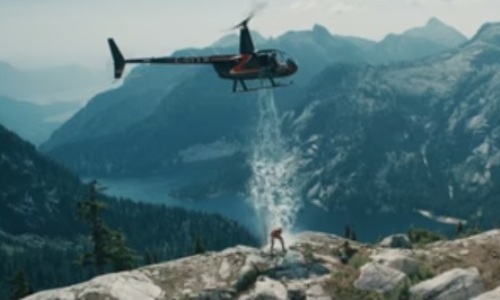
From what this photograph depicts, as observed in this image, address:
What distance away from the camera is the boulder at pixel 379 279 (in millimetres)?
66938

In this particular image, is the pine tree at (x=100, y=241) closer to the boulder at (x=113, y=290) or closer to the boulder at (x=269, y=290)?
the boulder at (x=113, y=290)

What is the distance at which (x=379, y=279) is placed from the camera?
67.6 metres

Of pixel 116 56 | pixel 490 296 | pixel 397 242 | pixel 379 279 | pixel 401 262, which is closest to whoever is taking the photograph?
pixel 490 296

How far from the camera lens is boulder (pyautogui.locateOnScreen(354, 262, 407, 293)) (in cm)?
6694

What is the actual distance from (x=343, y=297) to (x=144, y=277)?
59.0 ft

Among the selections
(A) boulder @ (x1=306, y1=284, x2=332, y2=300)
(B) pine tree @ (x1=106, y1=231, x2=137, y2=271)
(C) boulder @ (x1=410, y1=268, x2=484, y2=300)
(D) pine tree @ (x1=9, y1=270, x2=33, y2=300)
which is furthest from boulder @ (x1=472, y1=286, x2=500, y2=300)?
(D) pine tree @ (x1=9, y1=270, x2=33, y2=300)

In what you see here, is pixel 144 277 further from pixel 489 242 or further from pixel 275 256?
pixel 489 242

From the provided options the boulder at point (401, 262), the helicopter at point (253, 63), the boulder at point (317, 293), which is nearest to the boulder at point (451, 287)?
the boulder at point (401, 262)

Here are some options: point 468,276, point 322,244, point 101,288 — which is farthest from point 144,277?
point 468,276

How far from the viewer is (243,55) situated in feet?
284

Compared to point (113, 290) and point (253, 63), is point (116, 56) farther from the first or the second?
point (113, 290)

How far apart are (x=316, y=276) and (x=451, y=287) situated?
11.8 metres

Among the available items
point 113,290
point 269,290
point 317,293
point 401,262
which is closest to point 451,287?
point 401,262

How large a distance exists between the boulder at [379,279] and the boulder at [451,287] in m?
1.76
